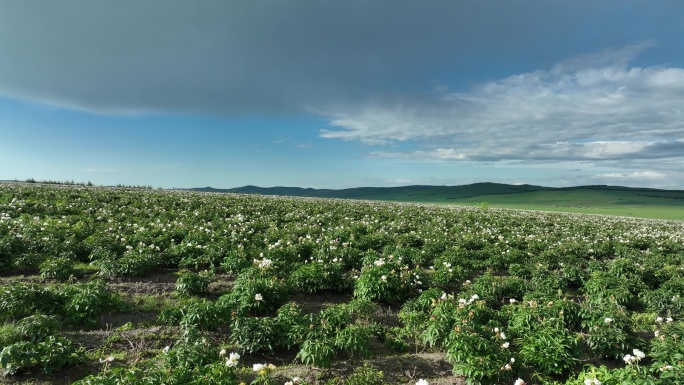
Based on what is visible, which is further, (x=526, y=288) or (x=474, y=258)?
(x=474, y=258)

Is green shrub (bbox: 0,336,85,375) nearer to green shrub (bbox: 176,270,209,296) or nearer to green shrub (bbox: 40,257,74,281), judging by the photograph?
green shrub (bbox: 176,270,209,296)

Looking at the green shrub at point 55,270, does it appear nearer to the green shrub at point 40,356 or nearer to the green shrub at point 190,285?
the green shrub at point 190,285

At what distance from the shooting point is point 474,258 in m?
19.5

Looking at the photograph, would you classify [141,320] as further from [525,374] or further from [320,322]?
[525,374]

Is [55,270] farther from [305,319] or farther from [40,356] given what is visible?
[305,319]

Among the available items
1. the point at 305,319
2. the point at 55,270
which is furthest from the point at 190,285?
the point at 55,270

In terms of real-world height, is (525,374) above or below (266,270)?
below

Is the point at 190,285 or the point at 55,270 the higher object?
the point at 55,270

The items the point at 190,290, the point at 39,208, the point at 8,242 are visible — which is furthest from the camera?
the point at 39,208

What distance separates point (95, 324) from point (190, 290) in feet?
9.91

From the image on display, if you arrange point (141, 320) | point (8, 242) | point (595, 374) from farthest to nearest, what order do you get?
point (8, 242)
point (141, 320)
point (595, 374)

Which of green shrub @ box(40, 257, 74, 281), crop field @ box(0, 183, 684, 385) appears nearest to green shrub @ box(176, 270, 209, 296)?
crop field @ box(0, 183, 684, 385)

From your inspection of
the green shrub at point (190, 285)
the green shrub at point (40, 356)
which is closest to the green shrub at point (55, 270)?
the green shrub at point (190, 285)

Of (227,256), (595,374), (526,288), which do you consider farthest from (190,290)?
(526,288)
